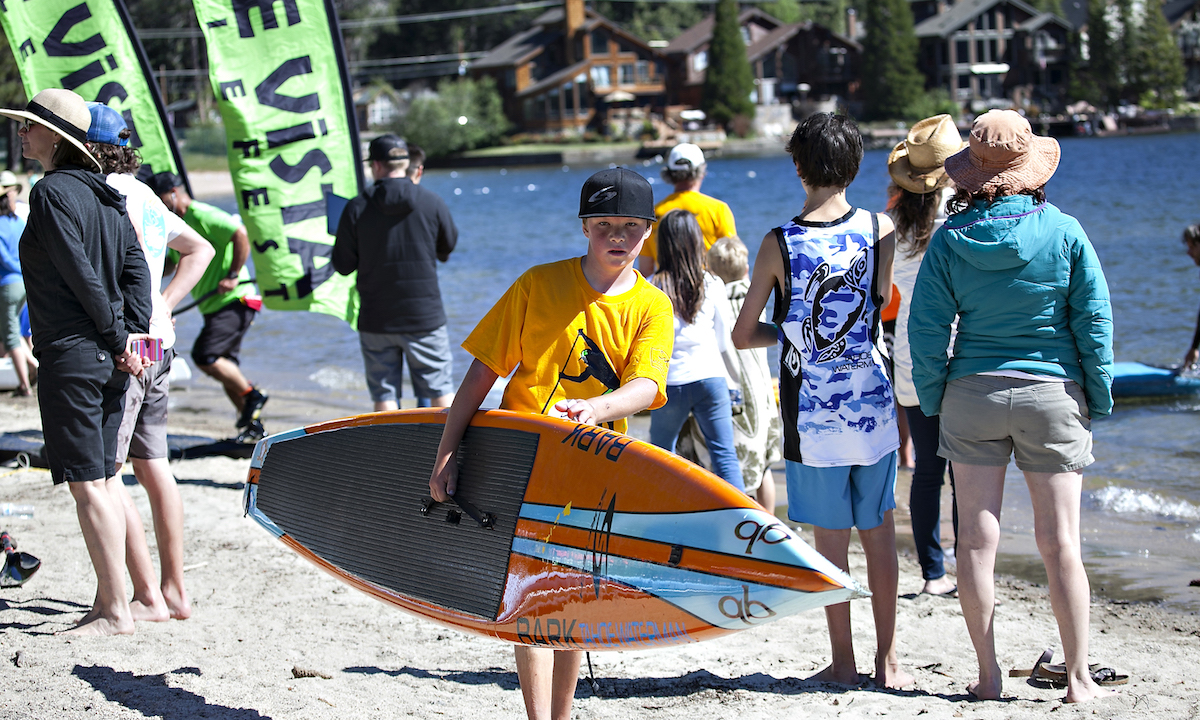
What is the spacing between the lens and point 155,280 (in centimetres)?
392

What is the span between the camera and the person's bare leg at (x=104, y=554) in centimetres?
352

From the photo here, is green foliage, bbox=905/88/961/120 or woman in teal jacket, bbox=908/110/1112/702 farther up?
woman in teal jacket, bbox=908/110/1112/702

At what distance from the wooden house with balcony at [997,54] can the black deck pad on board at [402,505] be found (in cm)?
8097

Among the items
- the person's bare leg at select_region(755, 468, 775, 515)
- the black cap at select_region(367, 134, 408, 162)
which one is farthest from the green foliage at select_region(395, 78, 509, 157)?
the person's bare leg at select_region(755, 468, 775, 515)

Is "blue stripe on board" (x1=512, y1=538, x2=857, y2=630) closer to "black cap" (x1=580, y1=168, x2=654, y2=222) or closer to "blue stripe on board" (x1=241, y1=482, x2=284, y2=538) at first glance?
"black cap" (x1=580, y1=168, x2=654, y2=222)

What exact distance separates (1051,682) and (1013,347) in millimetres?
1171

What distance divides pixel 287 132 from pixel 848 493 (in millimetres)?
4738

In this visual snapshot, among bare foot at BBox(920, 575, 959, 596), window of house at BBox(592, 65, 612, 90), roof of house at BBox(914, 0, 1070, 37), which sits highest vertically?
roof of house at BBox(914, 0, 1070, 37)

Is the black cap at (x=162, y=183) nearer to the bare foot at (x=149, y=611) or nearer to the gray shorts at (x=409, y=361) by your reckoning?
the gray shorts at (x=409, y=361)

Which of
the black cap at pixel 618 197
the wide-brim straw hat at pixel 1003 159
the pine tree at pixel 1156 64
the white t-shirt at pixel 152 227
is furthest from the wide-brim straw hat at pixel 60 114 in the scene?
the pine tree at pixel 1156 64

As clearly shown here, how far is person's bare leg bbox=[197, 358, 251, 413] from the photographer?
6961 millimetres

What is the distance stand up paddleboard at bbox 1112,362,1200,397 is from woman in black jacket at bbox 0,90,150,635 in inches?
304

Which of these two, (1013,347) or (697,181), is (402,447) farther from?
(697,181)

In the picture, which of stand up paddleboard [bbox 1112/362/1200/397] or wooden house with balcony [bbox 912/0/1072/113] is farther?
wooden house with balcony [bbox 912/0/1072/113]
